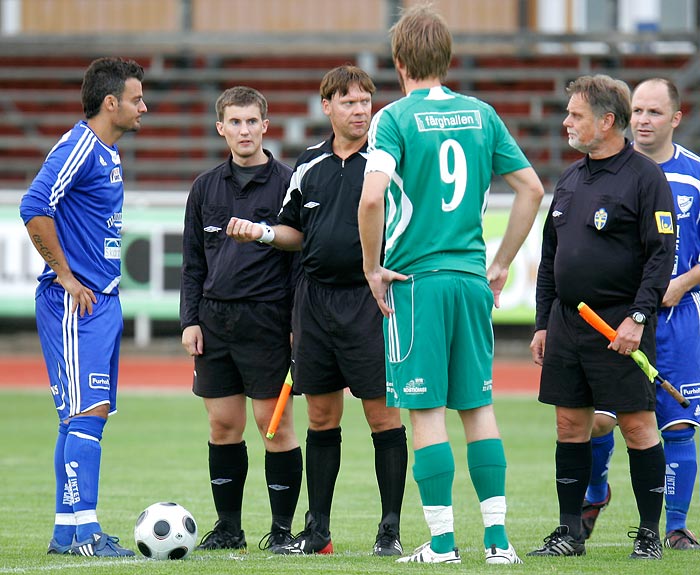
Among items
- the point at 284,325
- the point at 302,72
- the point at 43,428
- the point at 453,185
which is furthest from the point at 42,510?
the point at 302,72

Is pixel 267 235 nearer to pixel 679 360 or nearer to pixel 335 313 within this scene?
pixel 335 313

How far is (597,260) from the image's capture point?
6.05 m

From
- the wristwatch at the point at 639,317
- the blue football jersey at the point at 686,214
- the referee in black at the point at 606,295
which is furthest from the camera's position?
the blue football jersey at the point at 686,214

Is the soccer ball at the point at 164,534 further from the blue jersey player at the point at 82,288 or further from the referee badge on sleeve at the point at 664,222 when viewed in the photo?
the referee badge on sleeve at the point at 664,222

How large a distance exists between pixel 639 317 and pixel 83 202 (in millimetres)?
2893

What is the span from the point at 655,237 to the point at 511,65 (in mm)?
17731

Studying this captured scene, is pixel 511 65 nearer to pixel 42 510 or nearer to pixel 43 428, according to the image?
pixel 43 428

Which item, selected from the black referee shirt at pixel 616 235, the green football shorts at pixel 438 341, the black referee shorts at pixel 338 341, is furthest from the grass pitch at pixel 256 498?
the black referee shirt at pixel 616 235

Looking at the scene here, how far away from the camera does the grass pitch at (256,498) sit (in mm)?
5617

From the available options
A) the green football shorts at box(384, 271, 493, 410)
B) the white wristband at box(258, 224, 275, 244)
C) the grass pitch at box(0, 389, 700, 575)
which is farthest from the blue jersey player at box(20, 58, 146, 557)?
the green football shorts at box(384, 271, 493, 410)

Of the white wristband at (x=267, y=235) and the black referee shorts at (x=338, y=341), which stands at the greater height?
the white wristband at (x=267, y=235)

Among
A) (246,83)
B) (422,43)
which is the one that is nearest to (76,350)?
(422,43)

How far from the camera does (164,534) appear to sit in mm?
5961

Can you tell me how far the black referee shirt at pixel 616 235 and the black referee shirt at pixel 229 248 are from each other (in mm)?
1539
